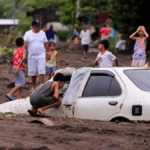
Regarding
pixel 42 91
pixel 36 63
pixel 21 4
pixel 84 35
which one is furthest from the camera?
pixel 21 4

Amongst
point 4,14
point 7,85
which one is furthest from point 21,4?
point 7,85

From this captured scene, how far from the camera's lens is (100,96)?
20.9 feet

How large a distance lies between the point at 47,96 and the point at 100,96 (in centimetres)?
123

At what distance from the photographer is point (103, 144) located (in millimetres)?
4676

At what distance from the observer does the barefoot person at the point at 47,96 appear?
7006 millimetres

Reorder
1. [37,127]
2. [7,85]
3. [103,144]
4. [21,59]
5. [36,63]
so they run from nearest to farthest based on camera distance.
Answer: [103,144], [37,127], [21,59], [36,63], [7,85]

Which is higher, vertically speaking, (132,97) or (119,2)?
(119,2)

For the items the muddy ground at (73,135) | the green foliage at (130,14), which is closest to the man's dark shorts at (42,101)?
the muddy ground at (73,135)

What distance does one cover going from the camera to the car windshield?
623 cm

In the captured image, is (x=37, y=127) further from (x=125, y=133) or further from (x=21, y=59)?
(x=21, y=59)

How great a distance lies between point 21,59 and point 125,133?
479cm

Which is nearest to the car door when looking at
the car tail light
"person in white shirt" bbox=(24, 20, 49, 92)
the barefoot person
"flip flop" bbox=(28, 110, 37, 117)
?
the car tail light

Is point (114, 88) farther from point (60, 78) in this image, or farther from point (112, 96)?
point (60, 78)

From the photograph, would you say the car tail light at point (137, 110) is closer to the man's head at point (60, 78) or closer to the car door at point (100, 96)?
the car door at point (100, 96)
